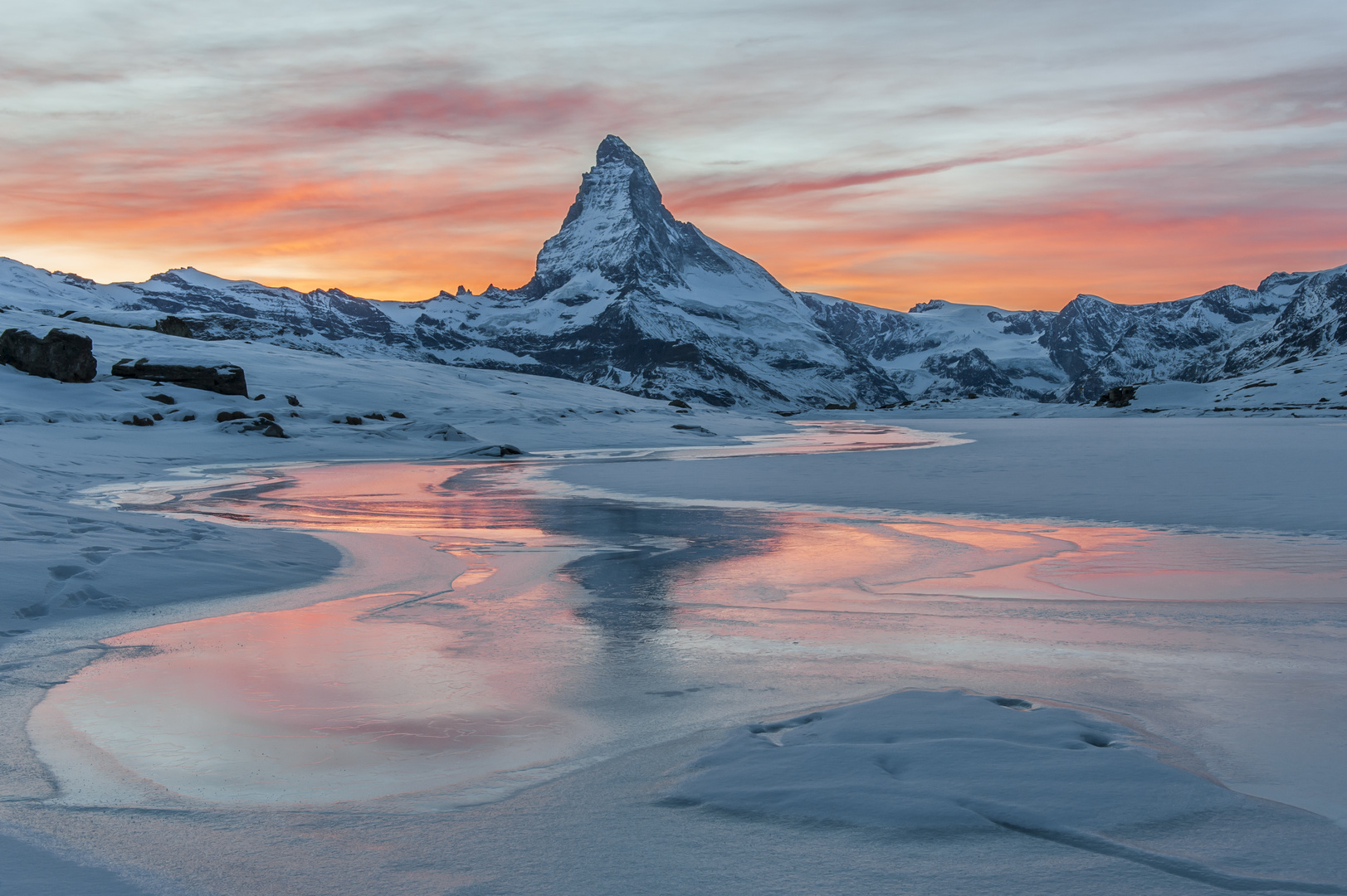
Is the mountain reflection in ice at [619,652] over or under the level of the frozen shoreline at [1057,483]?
under

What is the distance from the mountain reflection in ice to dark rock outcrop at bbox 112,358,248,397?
44.3 m

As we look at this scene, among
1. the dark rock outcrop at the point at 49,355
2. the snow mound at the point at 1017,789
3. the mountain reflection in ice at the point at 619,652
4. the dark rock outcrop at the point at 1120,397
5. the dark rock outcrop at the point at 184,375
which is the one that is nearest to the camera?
the snow mound at the point at 1017,789

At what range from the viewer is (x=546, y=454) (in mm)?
43562

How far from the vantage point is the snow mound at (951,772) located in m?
4.37

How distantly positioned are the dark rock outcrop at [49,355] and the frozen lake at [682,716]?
4505cm

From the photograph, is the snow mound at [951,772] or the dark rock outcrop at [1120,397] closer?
the snow mound at [951,772]

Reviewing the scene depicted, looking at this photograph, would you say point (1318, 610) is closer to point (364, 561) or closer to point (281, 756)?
point (281, 756)

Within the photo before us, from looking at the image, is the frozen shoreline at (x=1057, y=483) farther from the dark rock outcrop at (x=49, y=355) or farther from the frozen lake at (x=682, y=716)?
the dark rock outcrop at (x=49, y=355)

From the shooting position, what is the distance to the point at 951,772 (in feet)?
15.7

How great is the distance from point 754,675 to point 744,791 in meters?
2.37

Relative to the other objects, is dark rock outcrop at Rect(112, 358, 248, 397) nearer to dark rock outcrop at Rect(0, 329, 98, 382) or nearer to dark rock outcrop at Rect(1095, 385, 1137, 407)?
dark rock outcrop at Rect(0, 329, 98, 382)

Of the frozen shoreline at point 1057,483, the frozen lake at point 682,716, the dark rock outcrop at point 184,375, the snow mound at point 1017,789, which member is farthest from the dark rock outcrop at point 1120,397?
the snow mound at point 1017,789

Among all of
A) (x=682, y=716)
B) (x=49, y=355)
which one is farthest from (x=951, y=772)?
(x=49, y=355)

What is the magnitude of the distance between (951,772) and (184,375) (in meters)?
56.1
